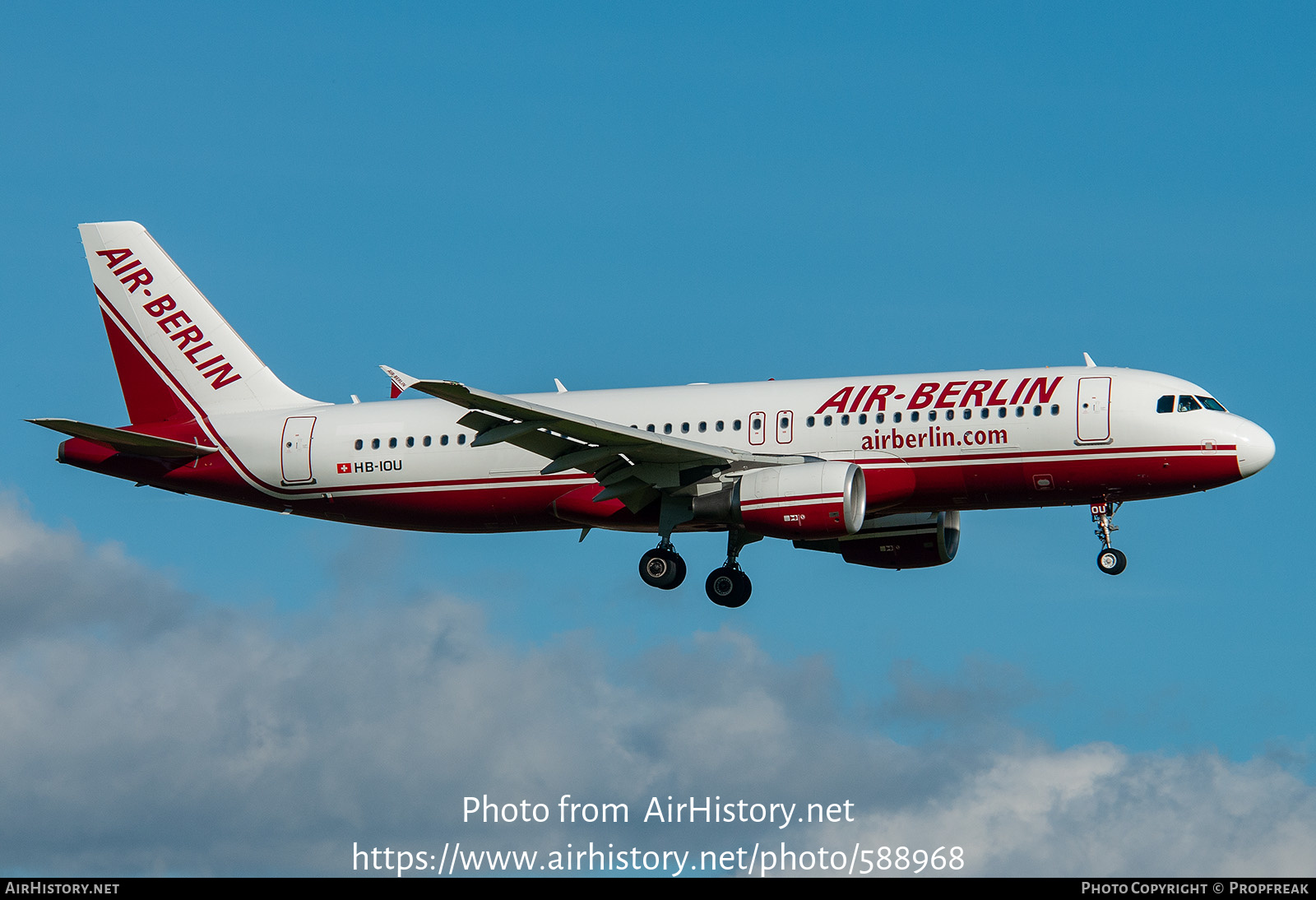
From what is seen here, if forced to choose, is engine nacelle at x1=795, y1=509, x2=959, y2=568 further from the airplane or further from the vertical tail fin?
the vertical tail fin

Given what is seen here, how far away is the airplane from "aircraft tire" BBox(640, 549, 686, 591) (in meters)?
0.05

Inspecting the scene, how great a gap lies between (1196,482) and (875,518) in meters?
8.51

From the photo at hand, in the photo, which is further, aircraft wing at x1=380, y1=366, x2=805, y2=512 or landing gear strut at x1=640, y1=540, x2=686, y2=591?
landing gear strut at x1=640, y1=540, x2=686, y2=591

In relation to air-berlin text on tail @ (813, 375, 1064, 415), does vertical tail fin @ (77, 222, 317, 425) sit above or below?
above

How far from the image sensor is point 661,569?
44875 millimetres

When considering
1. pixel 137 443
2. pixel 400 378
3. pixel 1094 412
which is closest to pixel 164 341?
pixel 137 443

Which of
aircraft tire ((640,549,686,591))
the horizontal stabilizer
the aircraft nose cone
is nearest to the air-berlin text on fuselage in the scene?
the horizontal stabilizer

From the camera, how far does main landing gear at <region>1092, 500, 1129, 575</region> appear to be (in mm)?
43000

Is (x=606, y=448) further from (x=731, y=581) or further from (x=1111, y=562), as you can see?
(x=1111, y=562)

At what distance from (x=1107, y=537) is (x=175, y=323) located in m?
26.5

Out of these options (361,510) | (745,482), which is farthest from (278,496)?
(745,482)

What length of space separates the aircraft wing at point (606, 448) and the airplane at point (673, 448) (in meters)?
0.07

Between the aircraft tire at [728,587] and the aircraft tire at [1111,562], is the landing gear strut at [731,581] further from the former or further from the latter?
the aircraft tire at [1111,562]
